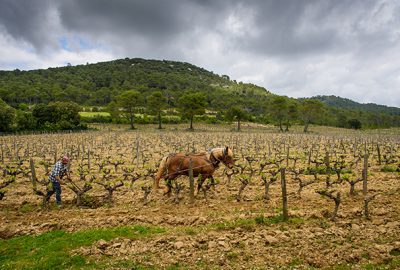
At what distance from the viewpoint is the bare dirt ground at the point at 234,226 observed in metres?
6.12

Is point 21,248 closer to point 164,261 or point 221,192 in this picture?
point 164,261

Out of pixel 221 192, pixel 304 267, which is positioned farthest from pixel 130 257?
pixel 221 192

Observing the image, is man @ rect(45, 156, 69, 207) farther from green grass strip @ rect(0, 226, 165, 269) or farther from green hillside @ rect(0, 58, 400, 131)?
green hillside @ rect(0, 58, 400, 131)

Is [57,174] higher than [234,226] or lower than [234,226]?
higher

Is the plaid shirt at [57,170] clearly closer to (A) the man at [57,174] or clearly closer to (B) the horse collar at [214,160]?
(A) the man at [57,174]

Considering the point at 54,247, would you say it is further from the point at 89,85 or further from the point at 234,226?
the point at 89,85

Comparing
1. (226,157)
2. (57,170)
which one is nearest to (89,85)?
(57,170)

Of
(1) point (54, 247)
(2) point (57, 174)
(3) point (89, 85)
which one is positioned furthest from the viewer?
(3) point (89, 85)

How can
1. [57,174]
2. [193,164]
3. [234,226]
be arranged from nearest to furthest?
[234,226] < [57,174] < [193,164]

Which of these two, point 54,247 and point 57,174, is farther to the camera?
point 57,174

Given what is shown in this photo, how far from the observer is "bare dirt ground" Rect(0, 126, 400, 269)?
612cm

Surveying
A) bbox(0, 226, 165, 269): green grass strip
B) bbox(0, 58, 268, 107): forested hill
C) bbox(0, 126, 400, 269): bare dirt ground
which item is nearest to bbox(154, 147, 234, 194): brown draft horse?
bbox(0, 126, 400, 269): bare dirt ground

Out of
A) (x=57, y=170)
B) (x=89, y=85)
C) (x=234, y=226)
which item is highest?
(x=89, y=85)

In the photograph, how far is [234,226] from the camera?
7859mm
